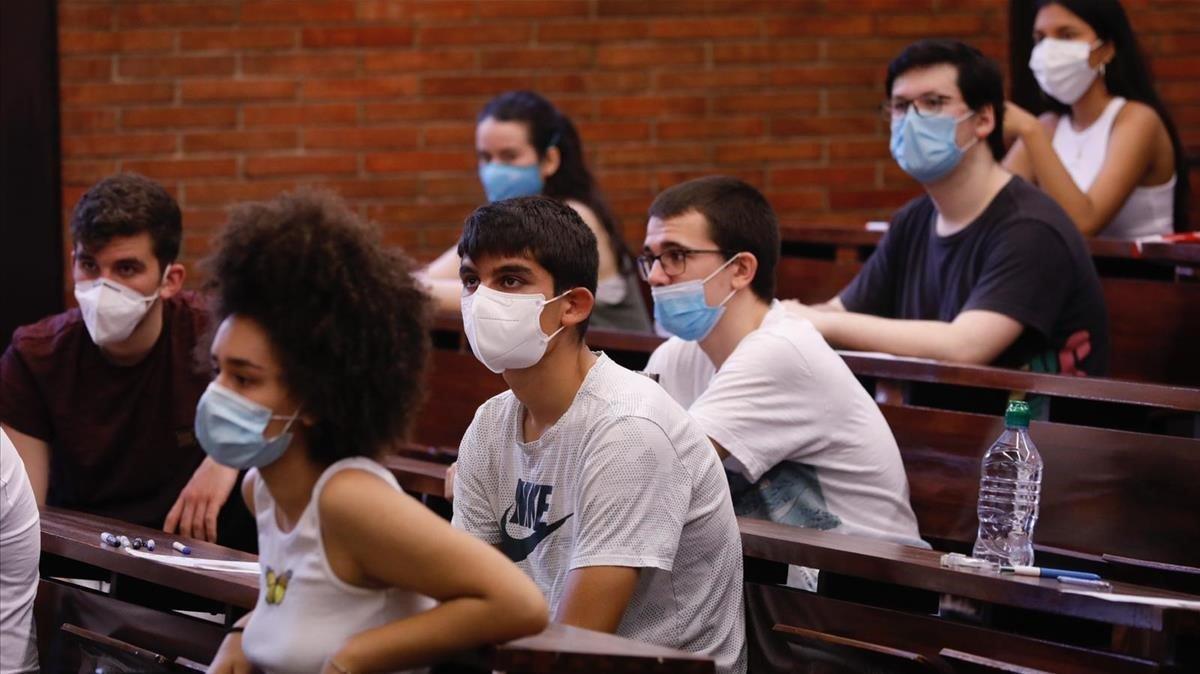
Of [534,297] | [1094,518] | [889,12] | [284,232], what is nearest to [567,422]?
[534,297]

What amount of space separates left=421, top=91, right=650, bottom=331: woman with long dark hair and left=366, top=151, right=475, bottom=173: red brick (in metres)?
0.68

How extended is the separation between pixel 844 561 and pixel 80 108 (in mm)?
3301

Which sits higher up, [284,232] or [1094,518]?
[284,232]

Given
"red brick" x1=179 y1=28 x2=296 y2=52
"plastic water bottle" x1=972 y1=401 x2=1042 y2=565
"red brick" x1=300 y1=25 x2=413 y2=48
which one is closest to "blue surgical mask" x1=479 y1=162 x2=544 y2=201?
"red brick" x1=300 y1=25 x2=413 y2=48

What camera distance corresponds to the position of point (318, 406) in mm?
1642

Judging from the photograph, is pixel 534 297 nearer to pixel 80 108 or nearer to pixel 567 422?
pixel 567 422

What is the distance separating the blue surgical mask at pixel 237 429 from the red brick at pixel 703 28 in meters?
3.61

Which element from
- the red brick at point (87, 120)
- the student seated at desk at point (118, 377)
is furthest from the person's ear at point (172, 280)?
the red brick at point (87, 120)

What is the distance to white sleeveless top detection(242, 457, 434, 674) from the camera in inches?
63.3

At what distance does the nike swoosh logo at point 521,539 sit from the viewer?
207cm

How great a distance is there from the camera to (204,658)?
6.64ft

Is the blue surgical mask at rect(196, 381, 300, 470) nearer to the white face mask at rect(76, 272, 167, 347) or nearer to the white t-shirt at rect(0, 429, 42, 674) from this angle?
the white t-shirt at rect(0, 429, 42, 674)

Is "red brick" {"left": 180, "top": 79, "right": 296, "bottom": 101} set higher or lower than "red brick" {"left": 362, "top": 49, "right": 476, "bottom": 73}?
lower

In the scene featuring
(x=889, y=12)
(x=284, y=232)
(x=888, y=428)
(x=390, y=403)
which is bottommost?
(x=888, y=428)
